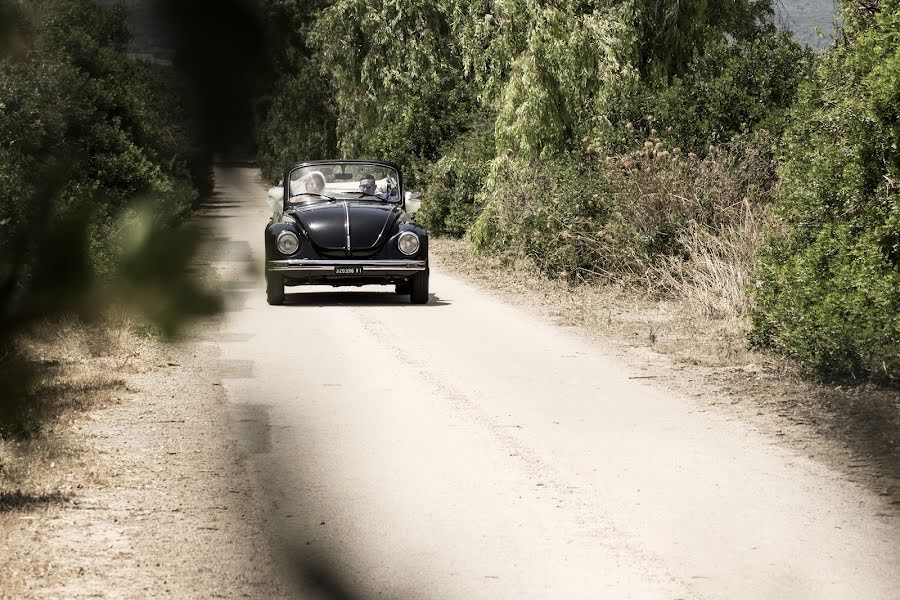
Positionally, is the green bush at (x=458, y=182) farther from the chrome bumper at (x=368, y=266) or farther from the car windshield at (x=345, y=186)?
the chrome bumper at (x=368, y=266)

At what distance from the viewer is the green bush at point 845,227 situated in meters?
8.89

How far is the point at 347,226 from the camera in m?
14.5

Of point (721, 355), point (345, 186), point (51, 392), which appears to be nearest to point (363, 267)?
point (345, 186)

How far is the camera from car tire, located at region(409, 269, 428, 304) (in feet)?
48.4

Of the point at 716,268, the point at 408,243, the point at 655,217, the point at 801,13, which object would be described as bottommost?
the point at 716,268

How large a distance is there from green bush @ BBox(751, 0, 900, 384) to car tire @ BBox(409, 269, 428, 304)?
5.04 meters

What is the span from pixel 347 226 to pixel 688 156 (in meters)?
4.52

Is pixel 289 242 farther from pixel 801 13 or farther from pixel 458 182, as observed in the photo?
pixel 458 182

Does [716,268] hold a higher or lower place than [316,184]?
lower

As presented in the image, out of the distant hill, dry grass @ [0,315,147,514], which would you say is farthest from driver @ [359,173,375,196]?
dry grass @ [0,315,147,514]

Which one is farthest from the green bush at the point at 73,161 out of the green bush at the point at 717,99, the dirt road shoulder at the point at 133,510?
the green bush at the point at 717,99

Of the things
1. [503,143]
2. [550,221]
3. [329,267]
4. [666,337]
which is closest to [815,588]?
[666,337]

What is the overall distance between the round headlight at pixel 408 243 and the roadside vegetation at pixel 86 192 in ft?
42.8

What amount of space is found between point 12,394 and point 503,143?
59.9 ft
